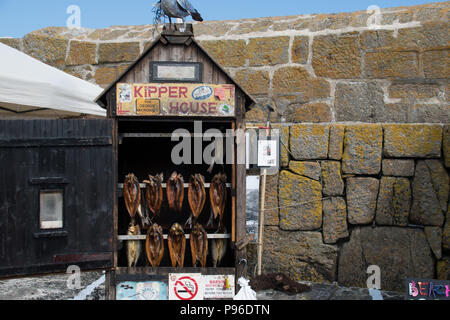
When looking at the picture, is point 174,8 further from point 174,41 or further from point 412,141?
point 412,141

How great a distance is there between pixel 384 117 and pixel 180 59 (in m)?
2.84

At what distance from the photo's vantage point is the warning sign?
3984 mm

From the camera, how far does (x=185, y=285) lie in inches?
157

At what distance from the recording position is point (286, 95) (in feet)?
19.0

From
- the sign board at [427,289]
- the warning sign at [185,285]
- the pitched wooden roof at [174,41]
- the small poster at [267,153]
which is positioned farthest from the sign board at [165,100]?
the sign board at [427,289]

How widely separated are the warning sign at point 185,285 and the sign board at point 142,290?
0.07 metres

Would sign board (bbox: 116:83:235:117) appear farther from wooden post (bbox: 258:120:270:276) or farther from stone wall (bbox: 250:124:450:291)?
stone wall (bbox: 250:124:450:291)

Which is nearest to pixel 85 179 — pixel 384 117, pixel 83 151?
pixel 83 151

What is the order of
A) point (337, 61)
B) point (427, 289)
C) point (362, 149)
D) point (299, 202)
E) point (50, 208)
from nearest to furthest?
1. point (50, 208)
2. point (427, 289)
3. point (362, 149)
4. point (299, 202)
5. point (337, 61)

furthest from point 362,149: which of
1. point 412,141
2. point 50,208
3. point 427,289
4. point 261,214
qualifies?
point 50,208

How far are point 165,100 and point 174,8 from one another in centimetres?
90

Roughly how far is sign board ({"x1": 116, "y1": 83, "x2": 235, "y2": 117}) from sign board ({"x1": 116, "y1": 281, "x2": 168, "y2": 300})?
1.47 meters

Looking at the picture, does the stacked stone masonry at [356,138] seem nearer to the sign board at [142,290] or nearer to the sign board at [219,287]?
the sign board at [219,287]

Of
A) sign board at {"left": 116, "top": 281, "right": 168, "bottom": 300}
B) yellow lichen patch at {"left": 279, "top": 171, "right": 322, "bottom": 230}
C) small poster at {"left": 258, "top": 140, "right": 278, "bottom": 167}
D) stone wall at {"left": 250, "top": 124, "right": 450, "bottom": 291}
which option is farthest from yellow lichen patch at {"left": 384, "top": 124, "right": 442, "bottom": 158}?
sign board at {"left": 116, "top": 281, "right": 168, "bottom": 300}
